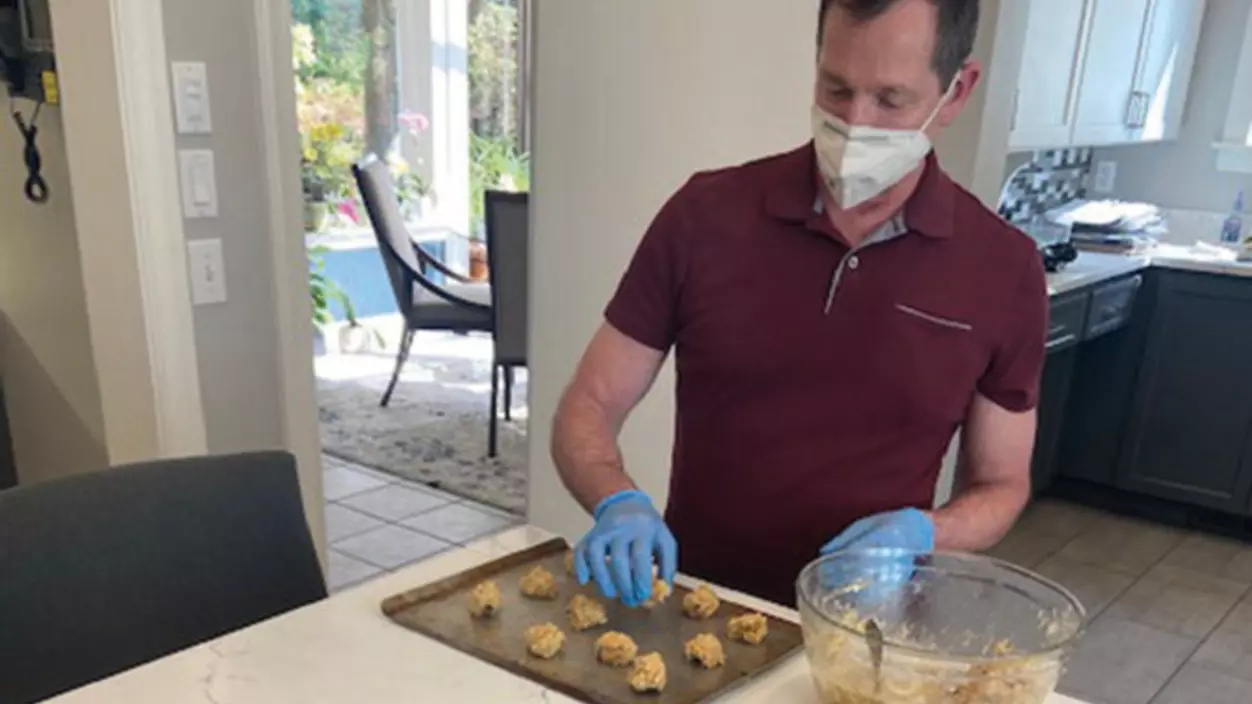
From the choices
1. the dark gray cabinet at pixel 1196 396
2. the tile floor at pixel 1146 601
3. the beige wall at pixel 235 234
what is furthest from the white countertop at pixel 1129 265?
the beige wall at pixel 235 234

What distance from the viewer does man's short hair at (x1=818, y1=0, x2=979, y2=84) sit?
→ 1.13 meters

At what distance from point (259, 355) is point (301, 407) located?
0.14 m

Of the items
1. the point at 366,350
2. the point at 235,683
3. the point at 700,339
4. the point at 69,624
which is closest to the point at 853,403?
the point at 700,339

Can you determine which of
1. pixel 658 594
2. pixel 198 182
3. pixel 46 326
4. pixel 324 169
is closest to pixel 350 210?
pixel 324 169

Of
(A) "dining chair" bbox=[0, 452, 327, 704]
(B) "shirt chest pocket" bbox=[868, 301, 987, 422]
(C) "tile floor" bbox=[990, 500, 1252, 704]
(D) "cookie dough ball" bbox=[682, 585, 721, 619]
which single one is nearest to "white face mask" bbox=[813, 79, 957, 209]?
(B) "shirt chest pocket" bbox=[868, 301, 987, 422]

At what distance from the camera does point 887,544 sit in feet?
3.42

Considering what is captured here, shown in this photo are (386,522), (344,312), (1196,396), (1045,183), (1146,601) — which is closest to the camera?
(1146,601)

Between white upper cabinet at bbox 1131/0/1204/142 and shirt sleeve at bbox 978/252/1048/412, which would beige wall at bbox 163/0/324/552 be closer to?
shirt sleeve at bbox 978/252/1048/412

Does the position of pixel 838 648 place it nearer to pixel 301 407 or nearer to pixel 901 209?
pixel 901 209

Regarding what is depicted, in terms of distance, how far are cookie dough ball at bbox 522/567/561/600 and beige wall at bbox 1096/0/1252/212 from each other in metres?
3.67

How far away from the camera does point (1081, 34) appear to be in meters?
3.08

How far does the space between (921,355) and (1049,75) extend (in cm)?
218

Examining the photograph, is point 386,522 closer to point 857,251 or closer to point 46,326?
point 46,326

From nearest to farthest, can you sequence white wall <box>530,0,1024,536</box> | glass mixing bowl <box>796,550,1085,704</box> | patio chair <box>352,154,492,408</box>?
glass mixing bowl <box>796,550,1085,704</box> < white wall <box>530,0,1024,536</box> < patio chair <box>352,154,492,408</box>
